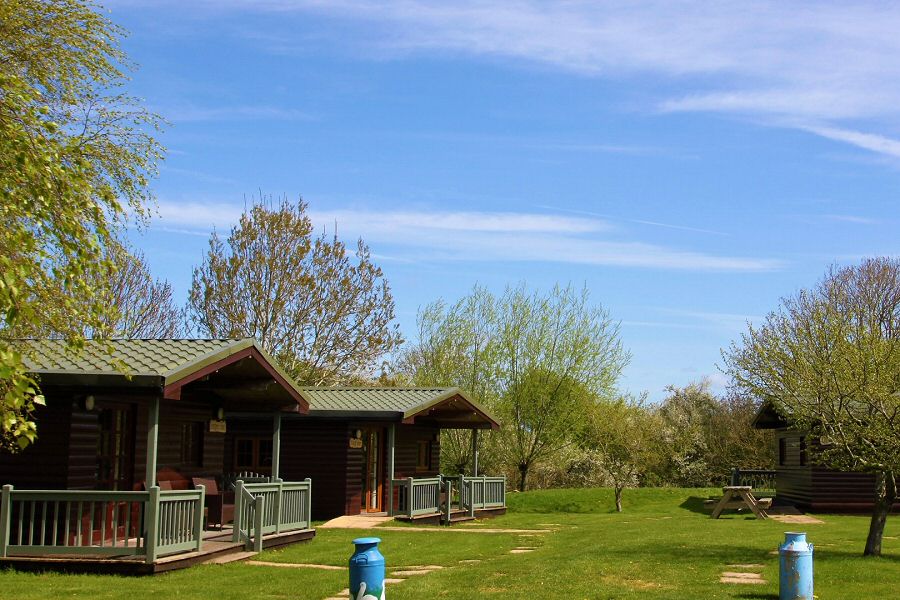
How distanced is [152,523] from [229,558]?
219 cm

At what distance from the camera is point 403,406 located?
25453mm

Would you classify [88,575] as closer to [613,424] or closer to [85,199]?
[85,199]

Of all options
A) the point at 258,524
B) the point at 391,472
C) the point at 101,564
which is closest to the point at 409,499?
the point at 391,472

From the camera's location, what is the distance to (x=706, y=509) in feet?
102

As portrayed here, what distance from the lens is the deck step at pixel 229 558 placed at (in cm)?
1491

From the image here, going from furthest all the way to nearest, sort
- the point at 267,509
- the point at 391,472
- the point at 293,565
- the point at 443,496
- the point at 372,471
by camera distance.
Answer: the point at 372,471 < the point at 443,496 < the point at 391,472 < the point at 267,509 < the point at 293,565

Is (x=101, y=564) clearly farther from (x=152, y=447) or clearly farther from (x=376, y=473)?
(x=376, y=473)

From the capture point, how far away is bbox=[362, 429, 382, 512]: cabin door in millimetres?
27156

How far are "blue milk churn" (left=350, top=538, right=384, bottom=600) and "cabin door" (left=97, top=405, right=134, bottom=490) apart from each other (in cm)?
762

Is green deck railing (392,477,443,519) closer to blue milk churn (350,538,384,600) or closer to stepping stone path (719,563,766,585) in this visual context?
stepping stone path (719,563,766,585)

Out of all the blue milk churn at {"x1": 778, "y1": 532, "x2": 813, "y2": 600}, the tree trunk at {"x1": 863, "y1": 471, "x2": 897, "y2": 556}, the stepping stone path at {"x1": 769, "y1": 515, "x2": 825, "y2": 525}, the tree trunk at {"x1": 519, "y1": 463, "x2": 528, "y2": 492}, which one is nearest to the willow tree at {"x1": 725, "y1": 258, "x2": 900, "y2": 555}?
the tree trunk at {"x1": 863, "y1": 471, "x2": 897, "y2": 556}

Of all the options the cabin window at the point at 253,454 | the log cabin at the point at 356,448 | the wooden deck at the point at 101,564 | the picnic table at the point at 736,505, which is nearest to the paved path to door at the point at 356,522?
the log cabin at the point at 356,448

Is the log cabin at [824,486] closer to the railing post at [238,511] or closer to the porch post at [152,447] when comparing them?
the railing post at [238,511]

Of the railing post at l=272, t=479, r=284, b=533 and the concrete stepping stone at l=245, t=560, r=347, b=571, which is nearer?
the concrete stepping stone at l=245, t=560, r=347, b=571
